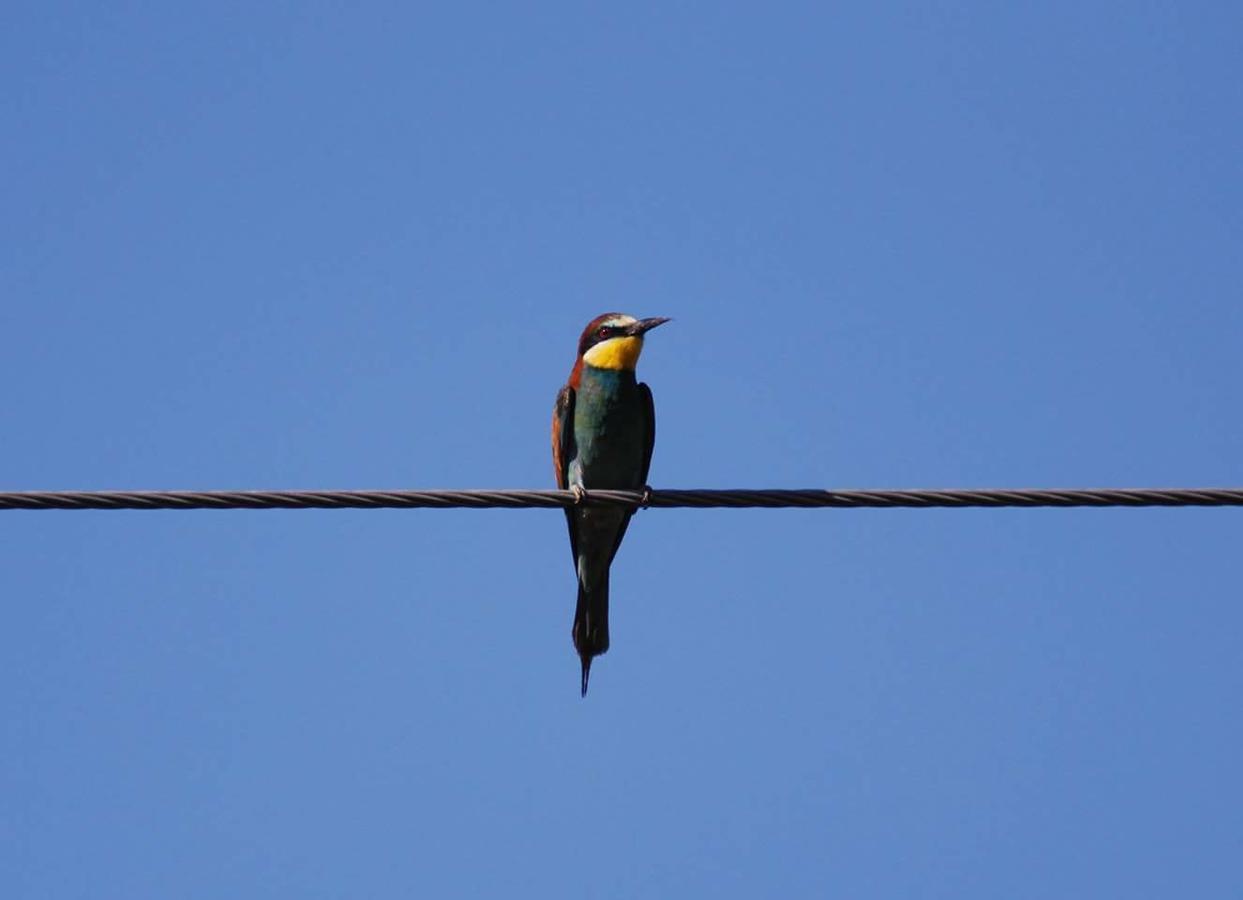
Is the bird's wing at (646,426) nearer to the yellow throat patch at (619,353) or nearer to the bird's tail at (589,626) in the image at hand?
the yellow throat patch at (619,353)

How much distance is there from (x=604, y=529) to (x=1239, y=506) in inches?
112

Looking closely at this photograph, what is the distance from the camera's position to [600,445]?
655 cm

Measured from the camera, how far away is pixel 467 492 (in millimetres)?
4215

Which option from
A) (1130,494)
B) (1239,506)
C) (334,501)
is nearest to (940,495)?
(1130,494)

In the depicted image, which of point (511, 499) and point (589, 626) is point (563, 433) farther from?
point (511, 499)

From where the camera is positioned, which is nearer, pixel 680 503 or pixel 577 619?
pixel 680 503

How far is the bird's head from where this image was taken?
659 centimetres

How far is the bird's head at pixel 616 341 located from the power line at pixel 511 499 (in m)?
2.31

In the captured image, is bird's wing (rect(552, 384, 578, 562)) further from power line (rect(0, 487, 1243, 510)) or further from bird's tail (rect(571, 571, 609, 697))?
power line (rect(0, 487, 1243, 510))

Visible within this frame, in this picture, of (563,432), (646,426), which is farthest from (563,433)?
(646,426)

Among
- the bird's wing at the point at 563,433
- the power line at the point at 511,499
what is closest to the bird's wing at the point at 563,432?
the bird's wing at the point at 563,433

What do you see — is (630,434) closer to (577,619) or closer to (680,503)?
(577,619)

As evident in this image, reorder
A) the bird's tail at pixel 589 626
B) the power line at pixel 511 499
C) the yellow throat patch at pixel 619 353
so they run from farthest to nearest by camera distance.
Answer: the yellow throat patch at pixel 619 353 → the bird's tail at pixel 589 626 → the power line at pixel 511 499

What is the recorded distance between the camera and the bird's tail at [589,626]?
6.39m
